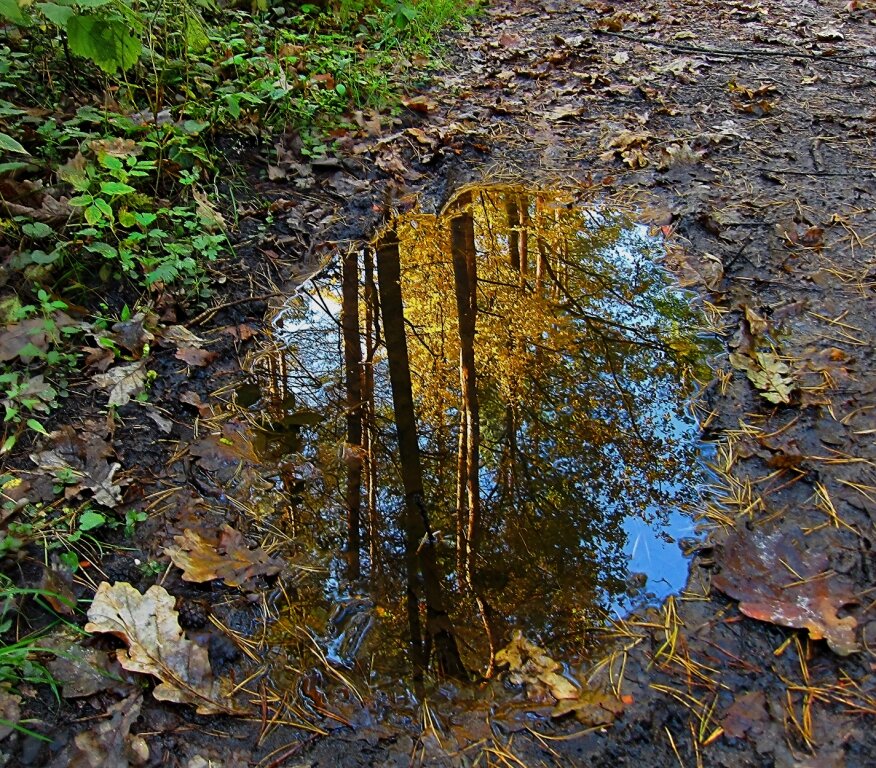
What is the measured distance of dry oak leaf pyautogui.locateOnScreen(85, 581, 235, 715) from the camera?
1.59 meters

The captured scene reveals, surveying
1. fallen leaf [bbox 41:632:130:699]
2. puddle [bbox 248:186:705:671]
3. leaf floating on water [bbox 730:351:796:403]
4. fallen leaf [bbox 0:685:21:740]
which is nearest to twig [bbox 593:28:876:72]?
puddle [bbox 248:186:705:671]

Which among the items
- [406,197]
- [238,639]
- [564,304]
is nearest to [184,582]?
[238,639]

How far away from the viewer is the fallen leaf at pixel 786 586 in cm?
170

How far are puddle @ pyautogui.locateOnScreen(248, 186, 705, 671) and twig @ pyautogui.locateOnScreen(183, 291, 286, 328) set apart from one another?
11cm

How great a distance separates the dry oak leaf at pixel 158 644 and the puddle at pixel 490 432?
33 cm

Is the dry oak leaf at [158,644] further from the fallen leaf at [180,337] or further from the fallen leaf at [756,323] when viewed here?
the fallen leaf at [756,323]

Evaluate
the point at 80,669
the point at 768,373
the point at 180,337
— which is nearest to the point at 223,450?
the point at 180,337

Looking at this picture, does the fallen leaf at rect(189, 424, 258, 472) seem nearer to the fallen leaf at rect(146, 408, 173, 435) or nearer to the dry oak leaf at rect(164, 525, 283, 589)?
the fallen leaf at rect(146, 408, 173, 435)

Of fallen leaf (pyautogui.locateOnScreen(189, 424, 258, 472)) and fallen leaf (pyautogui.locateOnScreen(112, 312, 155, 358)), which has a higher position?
fallen leaf (pyautogui.locateOnScreen(112, 312, 155, 358))

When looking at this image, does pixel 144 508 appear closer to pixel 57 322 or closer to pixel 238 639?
pixel 238 639

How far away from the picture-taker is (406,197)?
358 centimetres

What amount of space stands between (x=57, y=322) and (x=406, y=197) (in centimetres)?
192

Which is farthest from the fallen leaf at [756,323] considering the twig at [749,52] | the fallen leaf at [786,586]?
the twig at [749,52]

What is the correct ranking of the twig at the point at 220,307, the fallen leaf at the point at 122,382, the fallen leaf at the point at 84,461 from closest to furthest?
1. the fallen leaf at the point at 84,461
2. the fallen leaf at the point at 122,382
3. the twig at the point at 220,307
